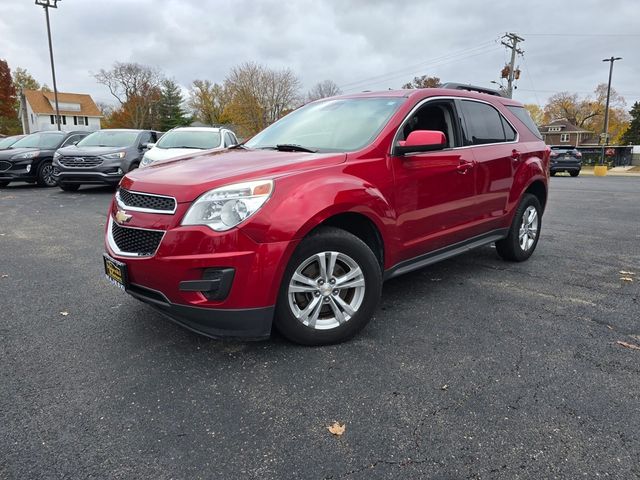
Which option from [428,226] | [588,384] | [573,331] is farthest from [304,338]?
[573,331]

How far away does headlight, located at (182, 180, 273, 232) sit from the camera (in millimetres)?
2631

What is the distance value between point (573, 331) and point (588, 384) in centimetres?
81

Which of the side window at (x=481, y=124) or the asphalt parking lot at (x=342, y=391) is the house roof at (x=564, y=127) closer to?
the side window at (x=481, y=124)

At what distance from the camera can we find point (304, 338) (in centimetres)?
298

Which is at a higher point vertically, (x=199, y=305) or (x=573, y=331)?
(x=199, y=305)

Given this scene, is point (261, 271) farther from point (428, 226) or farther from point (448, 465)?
point (428, 226)

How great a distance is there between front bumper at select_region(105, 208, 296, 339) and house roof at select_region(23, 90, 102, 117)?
245 ft

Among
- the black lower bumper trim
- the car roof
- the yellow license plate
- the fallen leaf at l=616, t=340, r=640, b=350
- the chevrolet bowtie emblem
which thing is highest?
the car roof

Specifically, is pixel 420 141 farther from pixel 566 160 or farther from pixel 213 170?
pixel 566 160

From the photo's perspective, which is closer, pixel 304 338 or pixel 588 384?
pixel 588 384

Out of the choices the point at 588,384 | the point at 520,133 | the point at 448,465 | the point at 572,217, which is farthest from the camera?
the point at 572,217

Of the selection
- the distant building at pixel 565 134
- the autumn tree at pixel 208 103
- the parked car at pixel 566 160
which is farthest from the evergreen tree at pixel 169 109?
the distant building at pixel 565 134

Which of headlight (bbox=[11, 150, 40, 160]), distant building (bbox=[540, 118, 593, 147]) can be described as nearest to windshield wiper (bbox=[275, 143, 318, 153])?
headlight (bbox=[11, 150, 40, 160])

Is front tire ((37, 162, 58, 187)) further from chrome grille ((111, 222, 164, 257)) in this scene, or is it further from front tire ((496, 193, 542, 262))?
front tire ((496, 193, 542, 262))
